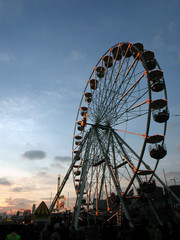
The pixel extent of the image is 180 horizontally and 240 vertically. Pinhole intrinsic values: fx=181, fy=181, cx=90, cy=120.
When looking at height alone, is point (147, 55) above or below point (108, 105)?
above

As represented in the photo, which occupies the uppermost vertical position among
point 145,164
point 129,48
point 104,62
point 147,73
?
point 104,62

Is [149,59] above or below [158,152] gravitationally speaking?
above

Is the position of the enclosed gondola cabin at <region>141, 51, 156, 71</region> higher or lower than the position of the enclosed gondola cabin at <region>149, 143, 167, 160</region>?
higher

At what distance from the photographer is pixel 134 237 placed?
11.9 ft

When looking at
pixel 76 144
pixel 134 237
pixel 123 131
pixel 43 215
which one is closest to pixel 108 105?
pixel 123 131

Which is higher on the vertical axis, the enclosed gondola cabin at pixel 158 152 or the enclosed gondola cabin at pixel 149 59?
the enclosed gondola cabin at pixel 149 59

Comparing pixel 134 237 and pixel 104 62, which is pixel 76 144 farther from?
pixel 134 237

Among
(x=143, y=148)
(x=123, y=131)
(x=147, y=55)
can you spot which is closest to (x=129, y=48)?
(x=147, y=55)

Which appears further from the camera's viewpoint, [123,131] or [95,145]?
[95,145]

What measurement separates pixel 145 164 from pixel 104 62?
12.4 meters

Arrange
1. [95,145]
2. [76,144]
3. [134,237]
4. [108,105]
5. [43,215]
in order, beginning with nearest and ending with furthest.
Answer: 1. [134,237]
2. [43,215]
3. [108,105]
4. [95,145]
5. [76,144]

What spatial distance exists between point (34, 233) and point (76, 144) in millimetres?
14543

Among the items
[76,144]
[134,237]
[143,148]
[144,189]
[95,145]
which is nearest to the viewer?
[134,237]

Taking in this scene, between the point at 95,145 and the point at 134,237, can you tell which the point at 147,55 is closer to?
the point at 95,145
